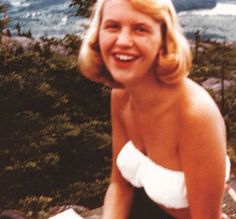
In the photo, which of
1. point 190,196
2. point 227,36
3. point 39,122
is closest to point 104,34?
point 190,196

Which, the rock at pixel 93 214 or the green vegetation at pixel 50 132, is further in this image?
the green vegetation at pixel 50 132

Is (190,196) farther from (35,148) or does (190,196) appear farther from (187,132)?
(35,148)

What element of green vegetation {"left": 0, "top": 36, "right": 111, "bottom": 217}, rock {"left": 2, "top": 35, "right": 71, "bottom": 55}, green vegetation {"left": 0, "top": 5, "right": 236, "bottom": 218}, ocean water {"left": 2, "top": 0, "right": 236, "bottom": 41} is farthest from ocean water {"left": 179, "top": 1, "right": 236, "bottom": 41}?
rock {"left": 2, "top": 35, "right": 71, "bottom": 55}

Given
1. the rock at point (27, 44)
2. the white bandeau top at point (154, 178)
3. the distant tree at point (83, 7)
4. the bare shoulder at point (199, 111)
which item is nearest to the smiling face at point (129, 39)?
the bare shoulder at point (199, 111)

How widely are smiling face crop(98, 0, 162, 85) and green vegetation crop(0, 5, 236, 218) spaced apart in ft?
7.53

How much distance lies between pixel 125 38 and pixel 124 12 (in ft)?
0.27

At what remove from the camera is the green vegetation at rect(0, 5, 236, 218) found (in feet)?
13.4

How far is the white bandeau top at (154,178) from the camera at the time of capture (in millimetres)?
1702

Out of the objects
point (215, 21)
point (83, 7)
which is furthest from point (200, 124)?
point (215, 21)

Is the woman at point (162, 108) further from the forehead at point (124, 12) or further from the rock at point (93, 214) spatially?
the rock at point (93, 214)

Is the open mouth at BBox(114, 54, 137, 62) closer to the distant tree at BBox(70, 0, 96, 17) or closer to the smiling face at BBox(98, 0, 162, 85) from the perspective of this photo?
the smiling face at BBox(98, 0, 162, 85)

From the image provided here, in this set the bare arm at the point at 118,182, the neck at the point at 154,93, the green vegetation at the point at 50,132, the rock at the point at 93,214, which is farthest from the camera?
the green vegetation at the point at 50,132

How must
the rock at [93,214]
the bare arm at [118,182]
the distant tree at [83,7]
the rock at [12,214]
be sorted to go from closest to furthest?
1. the bare arm at [118,182]
2. the rock at [12,214]
3. the rock at [93,214]
4. the distant tree at [83,7]

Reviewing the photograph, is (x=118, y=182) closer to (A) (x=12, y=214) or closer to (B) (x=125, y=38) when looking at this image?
(B) (x=125, y=38)
